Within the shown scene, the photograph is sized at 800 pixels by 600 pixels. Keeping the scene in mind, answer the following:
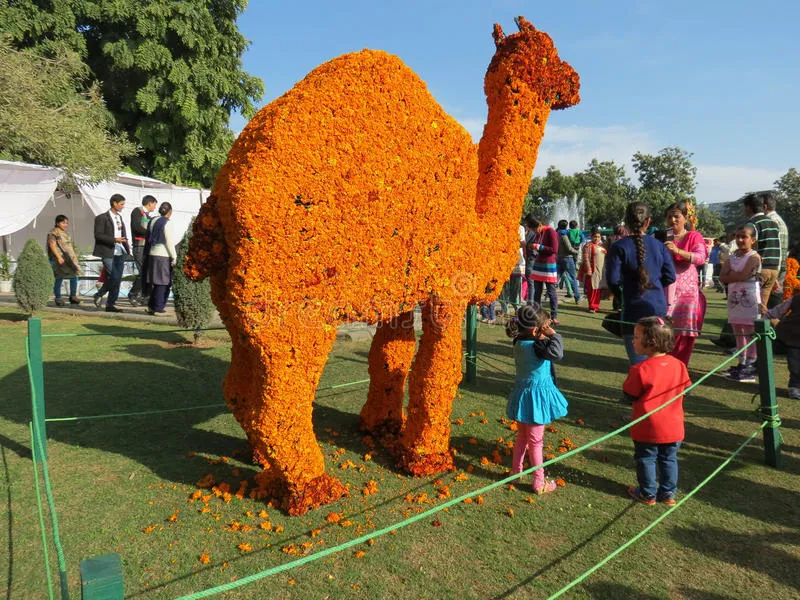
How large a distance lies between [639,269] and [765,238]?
10.0ft

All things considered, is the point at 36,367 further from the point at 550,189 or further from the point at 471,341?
the point at 550,189

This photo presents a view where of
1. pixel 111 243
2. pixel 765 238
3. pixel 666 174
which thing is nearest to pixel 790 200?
pixel 666 174

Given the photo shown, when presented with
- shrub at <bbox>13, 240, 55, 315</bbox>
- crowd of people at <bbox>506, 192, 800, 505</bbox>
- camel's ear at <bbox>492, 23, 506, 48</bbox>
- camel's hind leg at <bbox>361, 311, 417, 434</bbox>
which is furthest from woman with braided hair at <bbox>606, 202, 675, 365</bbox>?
shrub at <bbox>13, 240, 55, 315</bbox>

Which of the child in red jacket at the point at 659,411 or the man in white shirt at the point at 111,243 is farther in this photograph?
the man in white shirt at the point at 111,243

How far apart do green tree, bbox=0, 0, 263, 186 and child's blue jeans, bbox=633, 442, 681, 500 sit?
20587 mm

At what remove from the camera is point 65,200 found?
54.7 ft

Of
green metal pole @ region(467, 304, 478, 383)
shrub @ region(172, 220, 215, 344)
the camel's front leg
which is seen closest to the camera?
the camel's front leg

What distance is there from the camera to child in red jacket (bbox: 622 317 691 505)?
354 centimetres

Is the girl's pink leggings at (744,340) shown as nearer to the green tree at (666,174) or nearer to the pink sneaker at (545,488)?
the pink sneaker at (545,488)

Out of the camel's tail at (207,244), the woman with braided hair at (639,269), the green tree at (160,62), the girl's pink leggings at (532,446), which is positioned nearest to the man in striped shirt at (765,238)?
the woman with braided hair at (639,269)

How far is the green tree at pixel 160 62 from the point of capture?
62.6 ft

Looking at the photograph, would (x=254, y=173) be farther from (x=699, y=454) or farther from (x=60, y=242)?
(x=60, y=242)

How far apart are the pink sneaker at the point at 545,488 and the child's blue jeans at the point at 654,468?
611 mm

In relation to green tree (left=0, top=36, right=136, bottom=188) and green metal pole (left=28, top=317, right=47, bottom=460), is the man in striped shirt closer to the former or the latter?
green metal pole (left=28, top=317, right=47, bottom=460)
